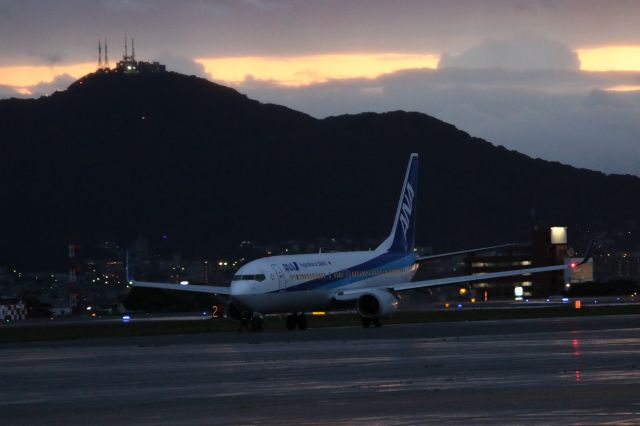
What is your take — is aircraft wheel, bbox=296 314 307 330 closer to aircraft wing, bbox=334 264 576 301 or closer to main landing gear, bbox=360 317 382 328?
main landing gear, bbox=360 317 382 328

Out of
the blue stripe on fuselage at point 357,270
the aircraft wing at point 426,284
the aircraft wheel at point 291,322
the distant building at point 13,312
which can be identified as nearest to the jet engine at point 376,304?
the aircraft wing at point 426,284

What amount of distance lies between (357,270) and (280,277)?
571cm

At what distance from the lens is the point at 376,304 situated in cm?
5675

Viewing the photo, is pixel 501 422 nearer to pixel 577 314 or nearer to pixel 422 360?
pixel 422 360

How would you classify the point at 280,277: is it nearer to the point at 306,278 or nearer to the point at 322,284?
the point at 306,278

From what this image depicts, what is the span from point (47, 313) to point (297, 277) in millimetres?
46158

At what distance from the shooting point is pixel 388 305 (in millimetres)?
56938

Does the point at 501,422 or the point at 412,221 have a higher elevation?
the point at 412,221

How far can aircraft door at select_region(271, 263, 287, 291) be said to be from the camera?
2218 inches

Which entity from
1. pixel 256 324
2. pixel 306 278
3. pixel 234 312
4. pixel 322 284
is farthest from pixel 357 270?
pixel 256 324

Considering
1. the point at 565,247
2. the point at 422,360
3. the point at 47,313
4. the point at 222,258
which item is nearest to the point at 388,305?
the point at 422,360

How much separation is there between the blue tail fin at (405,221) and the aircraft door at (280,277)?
9247 mm

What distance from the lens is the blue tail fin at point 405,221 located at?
6562 centimetres

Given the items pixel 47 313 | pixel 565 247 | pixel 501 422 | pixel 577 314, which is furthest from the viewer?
pixel 565 247
